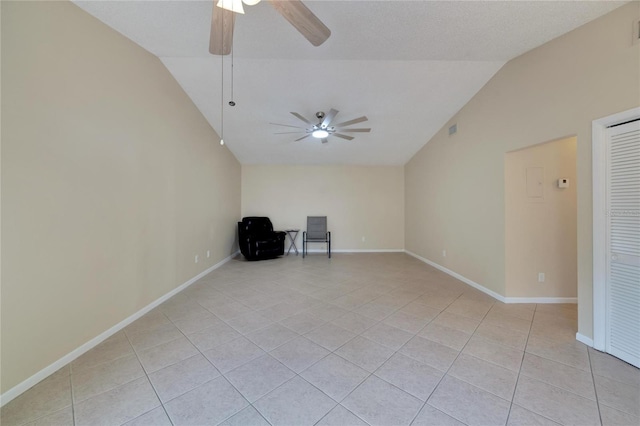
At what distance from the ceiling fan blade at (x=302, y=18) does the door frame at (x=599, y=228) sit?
2366mm

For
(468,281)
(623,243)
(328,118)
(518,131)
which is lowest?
(468,281)

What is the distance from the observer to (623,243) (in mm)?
1740

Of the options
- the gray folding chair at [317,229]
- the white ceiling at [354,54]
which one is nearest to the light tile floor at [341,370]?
the white ceiling at [354,54]

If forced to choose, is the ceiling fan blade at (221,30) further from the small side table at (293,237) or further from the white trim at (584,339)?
the small side table at (293,237)

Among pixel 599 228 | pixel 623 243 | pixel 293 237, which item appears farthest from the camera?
pixel 293 237

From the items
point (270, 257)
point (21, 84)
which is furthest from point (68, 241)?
point (270, 257)

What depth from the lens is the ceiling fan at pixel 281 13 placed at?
1.33 metres

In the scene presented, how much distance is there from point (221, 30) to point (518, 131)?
3159mm

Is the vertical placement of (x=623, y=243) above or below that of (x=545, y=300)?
above

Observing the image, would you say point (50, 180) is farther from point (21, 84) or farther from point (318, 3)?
point (318, 3)

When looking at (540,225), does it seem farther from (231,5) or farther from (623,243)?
(231,5)

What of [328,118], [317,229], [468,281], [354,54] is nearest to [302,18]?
[354,54]

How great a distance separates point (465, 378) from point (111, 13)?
400 cm

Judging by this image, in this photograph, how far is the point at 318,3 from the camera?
1816mm
